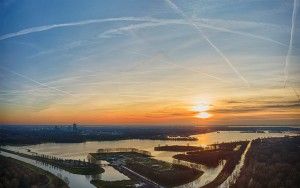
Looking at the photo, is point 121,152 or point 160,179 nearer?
point 160,179

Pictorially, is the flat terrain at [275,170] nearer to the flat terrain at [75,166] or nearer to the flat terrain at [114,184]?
the flat terrain at [114,184]

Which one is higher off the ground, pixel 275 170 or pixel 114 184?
pixel 275 170

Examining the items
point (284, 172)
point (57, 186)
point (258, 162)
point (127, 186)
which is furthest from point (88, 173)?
point (284, 172)

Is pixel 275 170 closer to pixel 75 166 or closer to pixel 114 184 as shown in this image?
pixel 114 184

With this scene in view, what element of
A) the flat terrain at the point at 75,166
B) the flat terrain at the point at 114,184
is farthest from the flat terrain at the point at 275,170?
the flat terrain at the point at 75,166

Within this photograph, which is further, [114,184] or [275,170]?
[114,184]

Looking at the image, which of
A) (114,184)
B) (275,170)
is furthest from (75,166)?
(275,170)

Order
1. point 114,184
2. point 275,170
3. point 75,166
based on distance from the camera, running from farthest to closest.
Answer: point 75,166, point 114,184, point 275,170

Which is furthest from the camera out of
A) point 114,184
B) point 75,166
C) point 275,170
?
point 75,166

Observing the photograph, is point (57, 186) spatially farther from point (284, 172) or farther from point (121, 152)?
point (121, 152)

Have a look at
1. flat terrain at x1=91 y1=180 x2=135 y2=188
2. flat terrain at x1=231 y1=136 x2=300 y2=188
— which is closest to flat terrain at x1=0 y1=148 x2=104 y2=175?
flat terrain at x1=91 y1=180 x2=135 y2=188
